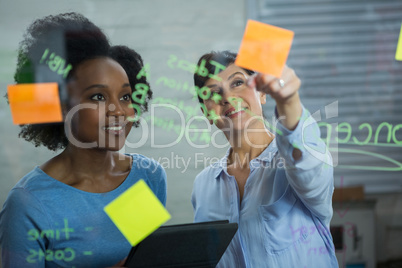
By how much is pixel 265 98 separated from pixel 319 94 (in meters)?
0.17

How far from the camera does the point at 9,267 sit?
105 cm

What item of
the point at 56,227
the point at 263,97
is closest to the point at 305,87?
the point at 263,97

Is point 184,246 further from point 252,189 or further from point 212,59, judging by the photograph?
point 212,59

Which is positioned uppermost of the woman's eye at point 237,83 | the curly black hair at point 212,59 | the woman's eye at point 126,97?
the curly black hair at point 212,59

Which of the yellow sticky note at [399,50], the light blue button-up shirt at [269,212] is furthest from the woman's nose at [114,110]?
the yellow sticky note at [399,50]

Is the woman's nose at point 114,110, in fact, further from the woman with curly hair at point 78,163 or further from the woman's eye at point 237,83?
the woman's eye at point 237,83

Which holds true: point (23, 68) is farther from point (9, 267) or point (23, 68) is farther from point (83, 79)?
point (9, 267)

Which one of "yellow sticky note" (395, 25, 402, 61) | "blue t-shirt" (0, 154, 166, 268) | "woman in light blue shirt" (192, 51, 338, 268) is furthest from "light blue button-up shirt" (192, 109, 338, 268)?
"yellow sticky note" (395, 25, 402, 61)

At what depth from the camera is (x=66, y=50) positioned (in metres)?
1.02

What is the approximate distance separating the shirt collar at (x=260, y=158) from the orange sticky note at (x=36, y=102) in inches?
15.5

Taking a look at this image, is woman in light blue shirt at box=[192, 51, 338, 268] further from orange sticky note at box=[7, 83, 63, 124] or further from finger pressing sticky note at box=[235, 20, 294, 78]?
orange sticky note at box=[7, 83, 63, 124]

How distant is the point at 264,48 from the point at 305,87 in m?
0.16

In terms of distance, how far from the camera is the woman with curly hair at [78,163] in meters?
1.02

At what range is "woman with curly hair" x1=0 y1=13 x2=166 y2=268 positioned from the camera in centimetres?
102
